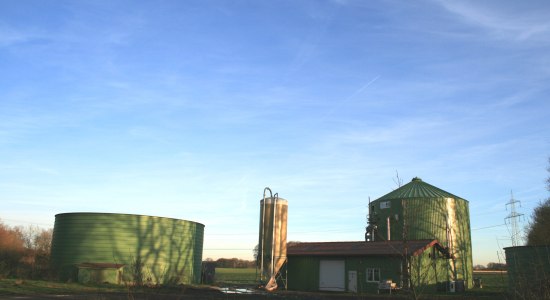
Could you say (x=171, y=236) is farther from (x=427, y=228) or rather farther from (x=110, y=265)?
(x=427, y=228)

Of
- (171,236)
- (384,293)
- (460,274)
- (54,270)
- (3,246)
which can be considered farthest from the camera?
(3,246)

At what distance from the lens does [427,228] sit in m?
41.0

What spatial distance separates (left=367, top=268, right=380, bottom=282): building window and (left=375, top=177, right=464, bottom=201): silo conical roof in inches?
420

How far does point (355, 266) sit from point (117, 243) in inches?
714

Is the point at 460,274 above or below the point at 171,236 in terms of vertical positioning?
below

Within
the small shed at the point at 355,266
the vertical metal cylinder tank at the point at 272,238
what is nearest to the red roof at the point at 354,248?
the small shed at the point at 355,266

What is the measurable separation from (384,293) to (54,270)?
80.6 ft

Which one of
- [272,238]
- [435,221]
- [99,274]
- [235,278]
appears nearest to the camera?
[99,274]

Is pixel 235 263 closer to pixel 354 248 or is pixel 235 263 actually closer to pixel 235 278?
pixel 235 278

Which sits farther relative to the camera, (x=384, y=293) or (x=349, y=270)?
(x=349, y=270)

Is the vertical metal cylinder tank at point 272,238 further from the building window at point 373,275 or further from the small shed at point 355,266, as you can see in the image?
the building window at point 373,275

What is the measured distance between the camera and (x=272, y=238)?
34.9 meters

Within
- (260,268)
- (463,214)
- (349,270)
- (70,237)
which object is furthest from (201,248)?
(463,214)

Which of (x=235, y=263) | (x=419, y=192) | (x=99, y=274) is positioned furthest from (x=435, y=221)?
(x=235, y=263)
